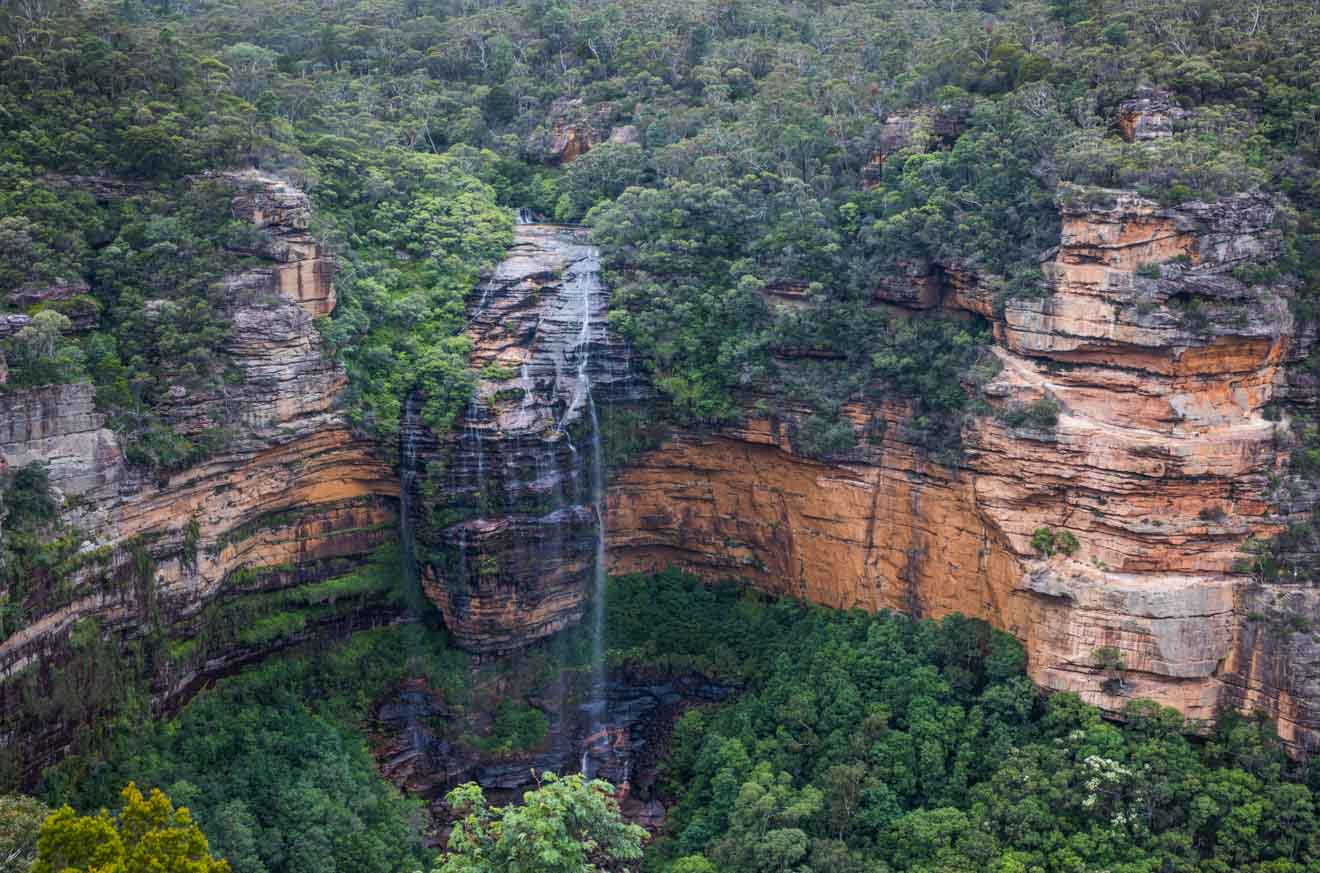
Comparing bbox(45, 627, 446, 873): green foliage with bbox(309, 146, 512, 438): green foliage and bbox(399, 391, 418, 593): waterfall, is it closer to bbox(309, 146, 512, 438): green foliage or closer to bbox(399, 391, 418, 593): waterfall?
bbox(399, 391, 418, 593): waterfall

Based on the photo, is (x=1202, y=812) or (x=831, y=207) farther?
(x=831, y=207)

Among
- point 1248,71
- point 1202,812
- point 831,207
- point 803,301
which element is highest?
point 1248,71

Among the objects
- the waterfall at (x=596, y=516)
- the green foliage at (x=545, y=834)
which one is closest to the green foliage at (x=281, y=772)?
the green foliage at (x=545, y=834)

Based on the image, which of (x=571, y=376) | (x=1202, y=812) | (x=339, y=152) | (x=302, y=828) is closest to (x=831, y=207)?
(x=571, y=376)

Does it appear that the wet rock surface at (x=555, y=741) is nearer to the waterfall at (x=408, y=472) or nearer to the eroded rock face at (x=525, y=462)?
the eroded rock face at (x=525, y=462)

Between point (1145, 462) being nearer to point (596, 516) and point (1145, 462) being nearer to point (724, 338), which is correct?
point (724, 338)

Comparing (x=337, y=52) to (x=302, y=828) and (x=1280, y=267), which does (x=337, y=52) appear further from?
(x=1280, y=267)
